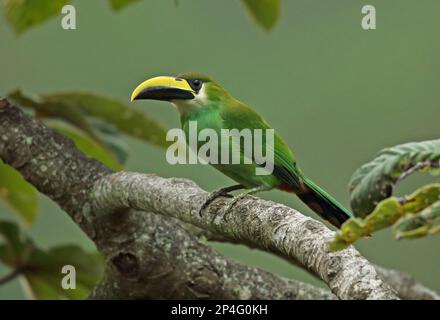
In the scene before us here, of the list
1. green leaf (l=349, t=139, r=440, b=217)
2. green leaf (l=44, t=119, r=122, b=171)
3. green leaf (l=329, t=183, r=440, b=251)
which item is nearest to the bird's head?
green leaf (l=44, t=119, r=122, b=171)

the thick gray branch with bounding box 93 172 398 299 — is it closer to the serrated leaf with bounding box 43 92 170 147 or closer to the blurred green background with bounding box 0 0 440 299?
the serrated leaf with bounding box 43 92 170 147

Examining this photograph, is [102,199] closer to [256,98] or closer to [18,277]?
[18,277]

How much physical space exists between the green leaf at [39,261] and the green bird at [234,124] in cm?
54

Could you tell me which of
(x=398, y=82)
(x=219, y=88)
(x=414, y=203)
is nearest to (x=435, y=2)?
(x=398, y=82)

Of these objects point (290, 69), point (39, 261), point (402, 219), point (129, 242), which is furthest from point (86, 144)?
point (290, 69)

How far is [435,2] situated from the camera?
273 inches

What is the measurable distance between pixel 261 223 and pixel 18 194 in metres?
1.33

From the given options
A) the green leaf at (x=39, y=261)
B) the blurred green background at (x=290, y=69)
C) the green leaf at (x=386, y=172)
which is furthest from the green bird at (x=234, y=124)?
the blurred green background at (x=290, y=69)

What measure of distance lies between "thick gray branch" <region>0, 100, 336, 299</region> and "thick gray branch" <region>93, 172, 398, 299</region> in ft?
0.25

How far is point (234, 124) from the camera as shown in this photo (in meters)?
2.68

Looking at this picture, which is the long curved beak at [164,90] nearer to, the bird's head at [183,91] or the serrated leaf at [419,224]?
the bird's head at [183,91]

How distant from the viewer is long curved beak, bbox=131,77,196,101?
2543mm
